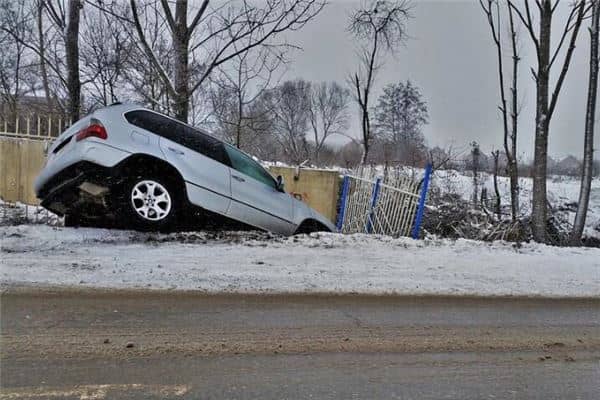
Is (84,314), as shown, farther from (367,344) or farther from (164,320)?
(367,344)

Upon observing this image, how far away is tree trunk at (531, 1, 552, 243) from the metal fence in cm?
245

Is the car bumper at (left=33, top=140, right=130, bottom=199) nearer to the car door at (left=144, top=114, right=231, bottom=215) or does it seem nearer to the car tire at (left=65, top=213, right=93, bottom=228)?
the car door at (left=144, top=114, right=231, bottom=215)

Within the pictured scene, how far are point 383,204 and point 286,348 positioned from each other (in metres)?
6.34

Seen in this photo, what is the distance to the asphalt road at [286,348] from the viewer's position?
9.20 feet

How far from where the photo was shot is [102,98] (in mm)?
13859

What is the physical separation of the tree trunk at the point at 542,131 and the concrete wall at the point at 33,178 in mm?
4377

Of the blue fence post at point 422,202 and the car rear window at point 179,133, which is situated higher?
the car rear window at point 179,133

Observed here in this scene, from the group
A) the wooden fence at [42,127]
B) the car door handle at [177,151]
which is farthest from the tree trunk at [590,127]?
the wooden fence at [42,127]

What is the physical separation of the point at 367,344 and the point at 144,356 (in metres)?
1.58

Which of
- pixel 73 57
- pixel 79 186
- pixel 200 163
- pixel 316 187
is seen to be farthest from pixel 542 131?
pixel 73 57

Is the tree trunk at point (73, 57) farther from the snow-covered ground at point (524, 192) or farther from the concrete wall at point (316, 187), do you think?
the snow-covered ground at point (524, 192)

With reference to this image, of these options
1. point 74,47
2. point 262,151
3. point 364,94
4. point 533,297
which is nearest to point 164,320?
point 533,297

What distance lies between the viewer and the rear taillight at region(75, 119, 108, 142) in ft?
19.6

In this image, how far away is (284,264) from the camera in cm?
578
